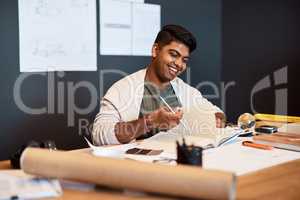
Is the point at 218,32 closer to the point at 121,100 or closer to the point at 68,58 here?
the point at 68,58

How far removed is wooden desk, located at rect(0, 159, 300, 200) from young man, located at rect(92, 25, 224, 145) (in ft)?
1.72

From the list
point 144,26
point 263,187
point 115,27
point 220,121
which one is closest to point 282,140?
point 220,121

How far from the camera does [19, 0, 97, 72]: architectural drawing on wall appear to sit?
9.00ft

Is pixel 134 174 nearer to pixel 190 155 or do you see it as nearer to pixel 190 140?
pixel 190 155

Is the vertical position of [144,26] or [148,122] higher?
[144,26]

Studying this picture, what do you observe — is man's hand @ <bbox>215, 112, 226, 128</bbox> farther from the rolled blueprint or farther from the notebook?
the rolled blueprint

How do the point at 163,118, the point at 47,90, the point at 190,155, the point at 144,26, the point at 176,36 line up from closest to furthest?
1. the point at 190,155
2. the point at 163,118
3. the point at 176,36
4. the point at 47,90
5. the point at 144,26

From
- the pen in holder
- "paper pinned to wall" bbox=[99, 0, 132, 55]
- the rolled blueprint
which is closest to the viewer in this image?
the rolled blueprint

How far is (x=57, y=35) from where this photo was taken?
2.90m

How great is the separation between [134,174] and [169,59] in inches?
50.0

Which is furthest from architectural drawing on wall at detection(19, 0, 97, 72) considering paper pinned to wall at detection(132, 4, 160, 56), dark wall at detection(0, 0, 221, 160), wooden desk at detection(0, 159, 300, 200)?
wooden desk at detection(0, 159, 300, 200)

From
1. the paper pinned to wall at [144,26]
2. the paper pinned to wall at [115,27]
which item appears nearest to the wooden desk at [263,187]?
the paper pinned to wall at [115,27]

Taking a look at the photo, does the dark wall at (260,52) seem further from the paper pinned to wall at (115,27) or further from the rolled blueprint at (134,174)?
the rolled blueprint at (134,174)

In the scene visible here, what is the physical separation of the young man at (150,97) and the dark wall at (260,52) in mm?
1225
